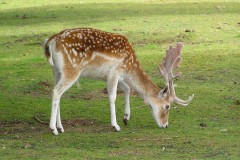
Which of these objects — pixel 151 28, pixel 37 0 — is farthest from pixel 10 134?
pixel 37 0

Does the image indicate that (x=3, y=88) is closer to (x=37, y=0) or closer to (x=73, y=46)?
(x=73, y=46)

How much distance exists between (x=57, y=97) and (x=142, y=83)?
4.09ft

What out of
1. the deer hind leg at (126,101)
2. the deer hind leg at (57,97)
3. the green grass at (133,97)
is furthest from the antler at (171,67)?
the deer hind leg at (57,97)

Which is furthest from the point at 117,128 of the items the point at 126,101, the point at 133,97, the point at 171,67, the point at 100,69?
the point at 133,97

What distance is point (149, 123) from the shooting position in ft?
33.9

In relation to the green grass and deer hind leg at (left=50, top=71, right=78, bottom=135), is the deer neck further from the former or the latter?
deer hind leg at (left=50, top=71, right=78, bottom=135)

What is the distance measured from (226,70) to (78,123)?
4406 millimetres

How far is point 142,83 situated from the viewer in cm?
1029

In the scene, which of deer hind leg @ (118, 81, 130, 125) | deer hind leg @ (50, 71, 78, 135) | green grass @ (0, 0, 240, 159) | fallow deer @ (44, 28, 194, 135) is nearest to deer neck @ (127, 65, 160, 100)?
fallow deer @ (44, 28, 194, 135)

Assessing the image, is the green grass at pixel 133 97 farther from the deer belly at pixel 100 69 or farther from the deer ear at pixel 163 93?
the deer belly at pixel 100 69

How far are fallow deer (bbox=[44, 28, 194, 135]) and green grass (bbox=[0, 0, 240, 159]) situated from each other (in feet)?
0.87

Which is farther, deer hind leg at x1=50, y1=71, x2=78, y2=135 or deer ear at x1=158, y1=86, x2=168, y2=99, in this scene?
deer ear at x1=158, y1=86, x2=168, y2=99

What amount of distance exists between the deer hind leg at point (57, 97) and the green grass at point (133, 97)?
6.5 inches

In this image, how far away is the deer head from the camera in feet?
33.0
